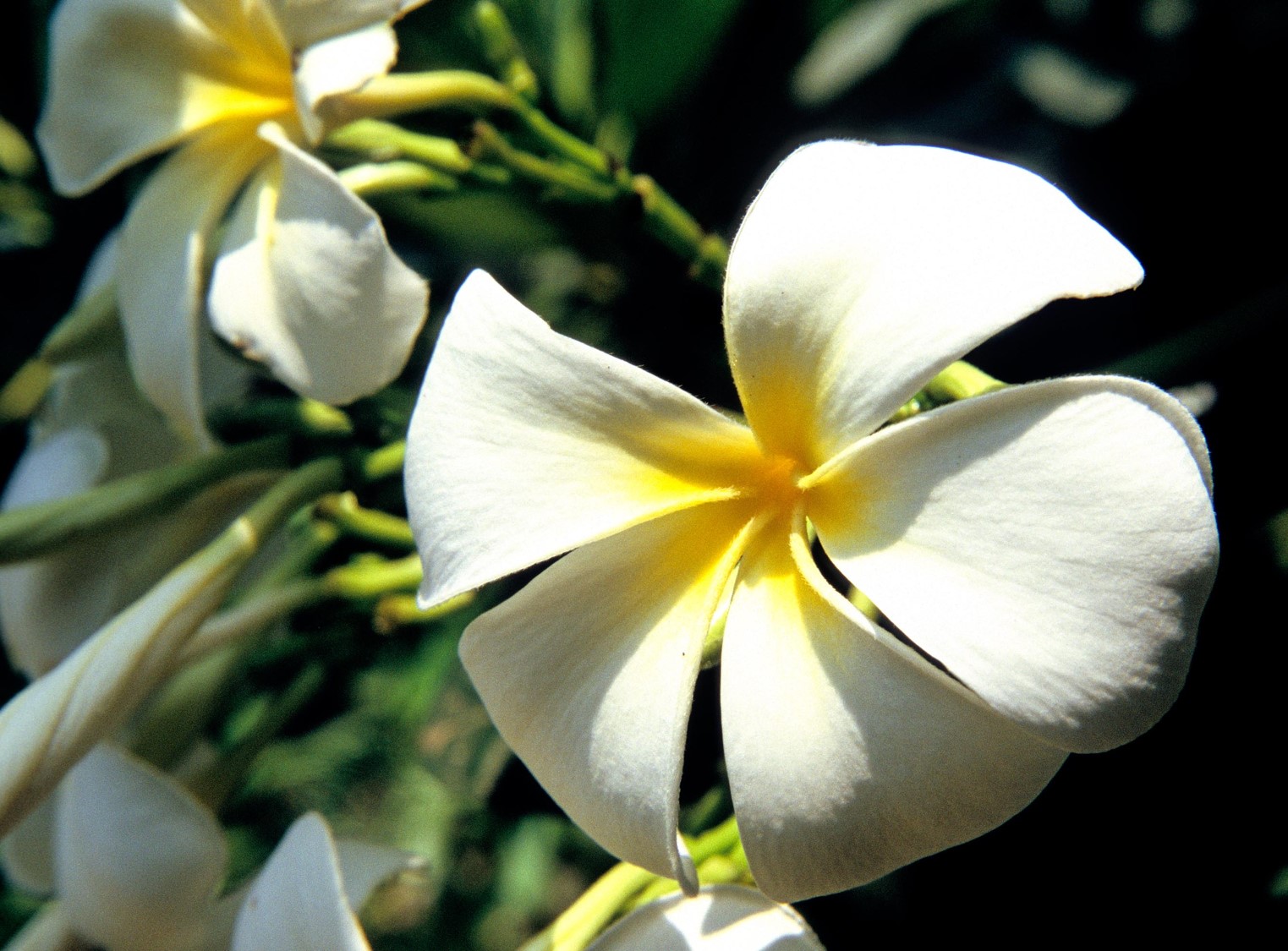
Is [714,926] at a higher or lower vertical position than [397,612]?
higher

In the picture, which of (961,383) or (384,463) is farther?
(384,463)

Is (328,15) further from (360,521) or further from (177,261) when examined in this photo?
(360,521)

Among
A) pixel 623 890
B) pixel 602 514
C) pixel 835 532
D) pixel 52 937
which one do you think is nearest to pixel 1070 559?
pixel 835 532

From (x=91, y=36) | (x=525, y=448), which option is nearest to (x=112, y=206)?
(x=91, y=36)

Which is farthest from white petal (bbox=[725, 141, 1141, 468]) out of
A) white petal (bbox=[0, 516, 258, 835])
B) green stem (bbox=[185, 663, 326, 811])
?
green stem (bbox=[185, 663, 326, 811])

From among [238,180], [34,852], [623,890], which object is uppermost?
[238,180]

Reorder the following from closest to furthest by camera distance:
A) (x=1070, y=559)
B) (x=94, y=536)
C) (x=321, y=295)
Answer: (x=1070, y=559), (x=321, y=295), (x=94, y=536)

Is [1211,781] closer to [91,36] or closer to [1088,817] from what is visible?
[1088,817]

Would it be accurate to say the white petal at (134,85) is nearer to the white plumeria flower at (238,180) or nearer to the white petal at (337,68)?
the white plumeria flower at (238,180)
